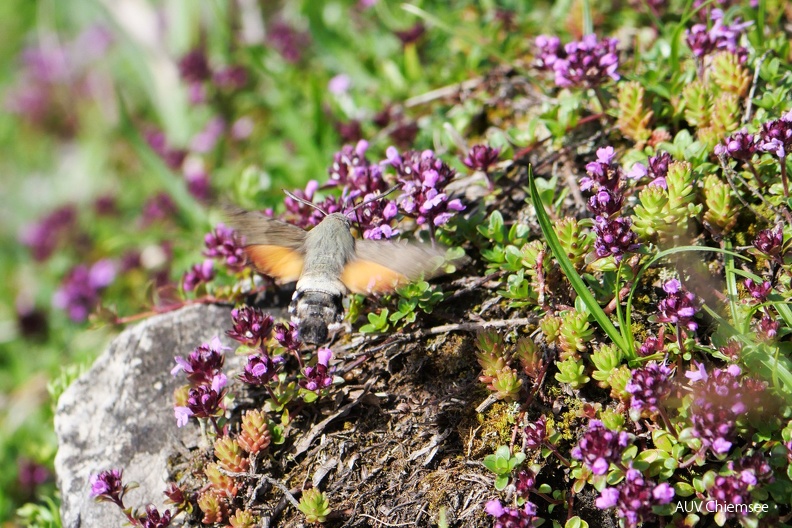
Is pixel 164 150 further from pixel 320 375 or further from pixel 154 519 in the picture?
pixel 154 519

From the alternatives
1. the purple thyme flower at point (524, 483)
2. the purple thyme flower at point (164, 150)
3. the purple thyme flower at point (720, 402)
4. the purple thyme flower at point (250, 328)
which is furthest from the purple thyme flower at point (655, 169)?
the purple thyme flower at point (164, 150)

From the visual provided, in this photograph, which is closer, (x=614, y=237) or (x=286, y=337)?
(x=614, y=237)

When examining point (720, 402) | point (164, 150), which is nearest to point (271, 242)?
point (720, 402)

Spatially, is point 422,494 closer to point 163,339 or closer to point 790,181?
point 163,339

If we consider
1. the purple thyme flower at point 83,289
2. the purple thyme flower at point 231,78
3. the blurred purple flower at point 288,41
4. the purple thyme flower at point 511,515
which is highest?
the blurred purple flower at point 288,41

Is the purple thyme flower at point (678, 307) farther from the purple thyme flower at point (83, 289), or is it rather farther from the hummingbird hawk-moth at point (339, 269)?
the purple thyme flower at point (83, 289)
